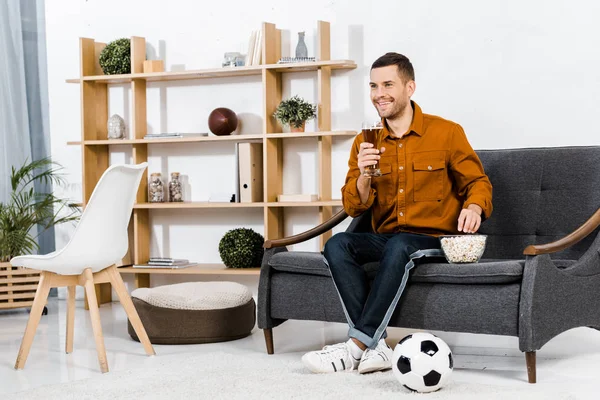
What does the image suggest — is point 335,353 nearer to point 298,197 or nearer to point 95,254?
point 95,254

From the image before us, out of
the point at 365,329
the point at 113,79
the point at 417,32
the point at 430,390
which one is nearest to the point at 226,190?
the point at 113,79

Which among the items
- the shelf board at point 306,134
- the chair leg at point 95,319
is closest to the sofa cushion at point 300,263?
the chair leg at point 95,319

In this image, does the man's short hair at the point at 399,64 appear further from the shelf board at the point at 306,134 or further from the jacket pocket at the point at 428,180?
the shelf board at the point at 306,134

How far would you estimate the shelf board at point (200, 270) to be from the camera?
484 cm

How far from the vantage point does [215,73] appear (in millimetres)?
5059

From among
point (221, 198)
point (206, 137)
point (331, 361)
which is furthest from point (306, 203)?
point (331, 361)

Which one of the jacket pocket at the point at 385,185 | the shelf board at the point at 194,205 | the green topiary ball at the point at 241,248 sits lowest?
the green topiary ball at the point at 241,248

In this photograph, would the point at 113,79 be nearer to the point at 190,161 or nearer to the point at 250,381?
the point at 190,161

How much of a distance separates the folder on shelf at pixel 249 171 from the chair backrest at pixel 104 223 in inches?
57.2

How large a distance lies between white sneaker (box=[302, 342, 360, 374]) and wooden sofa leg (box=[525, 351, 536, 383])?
62 centimetres

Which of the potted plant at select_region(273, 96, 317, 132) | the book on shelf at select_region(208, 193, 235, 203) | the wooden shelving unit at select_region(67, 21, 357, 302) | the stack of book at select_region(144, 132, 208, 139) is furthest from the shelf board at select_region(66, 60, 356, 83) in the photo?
the book on shelf at select_region(208, 193, 235, 203)

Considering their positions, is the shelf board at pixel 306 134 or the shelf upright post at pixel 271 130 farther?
the shelf upright post at pixel 271 130

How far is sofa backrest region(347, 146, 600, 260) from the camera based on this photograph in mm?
3521

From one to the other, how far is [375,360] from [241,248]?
1935mm
